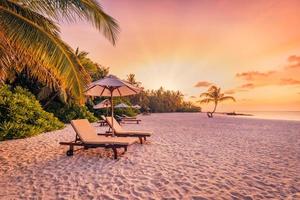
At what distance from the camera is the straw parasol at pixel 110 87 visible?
7129mm

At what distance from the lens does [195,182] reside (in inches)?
166

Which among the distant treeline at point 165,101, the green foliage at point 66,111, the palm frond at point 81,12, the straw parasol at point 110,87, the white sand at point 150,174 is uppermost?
the distant treeline at point 165,101

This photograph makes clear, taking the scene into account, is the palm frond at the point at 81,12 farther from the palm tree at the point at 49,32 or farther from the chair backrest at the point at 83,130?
the chair backrest at the point at 83,130

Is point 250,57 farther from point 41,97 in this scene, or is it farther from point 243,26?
point 41,97

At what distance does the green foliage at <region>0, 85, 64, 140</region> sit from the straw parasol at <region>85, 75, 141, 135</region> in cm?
386

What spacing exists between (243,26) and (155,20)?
168 inches

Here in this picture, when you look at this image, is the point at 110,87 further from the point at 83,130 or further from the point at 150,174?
the point at 150,174

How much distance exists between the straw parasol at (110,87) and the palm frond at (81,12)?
2.41 m

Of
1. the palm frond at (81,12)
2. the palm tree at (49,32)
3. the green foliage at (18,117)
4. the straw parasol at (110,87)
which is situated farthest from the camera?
the green foliage at (18,117)

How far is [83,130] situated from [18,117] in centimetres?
521

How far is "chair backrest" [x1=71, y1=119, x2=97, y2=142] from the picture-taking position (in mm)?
6433

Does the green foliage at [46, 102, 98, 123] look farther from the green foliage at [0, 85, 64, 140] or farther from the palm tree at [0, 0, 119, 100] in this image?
the palm tree at [0, 0, 119, 100]

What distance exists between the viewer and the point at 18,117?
1023cm

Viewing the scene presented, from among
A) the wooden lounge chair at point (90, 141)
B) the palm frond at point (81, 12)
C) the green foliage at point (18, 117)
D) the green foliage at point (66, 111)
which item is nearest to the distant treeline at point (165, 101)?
the green foliage at point (66, 111)
